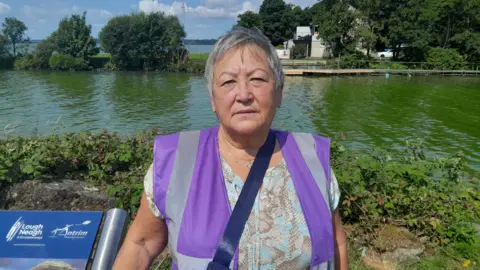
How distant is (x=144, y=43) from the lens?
55.1m

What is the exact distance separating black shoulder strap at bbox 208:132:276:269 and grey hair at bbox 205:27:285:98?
12.2 inches

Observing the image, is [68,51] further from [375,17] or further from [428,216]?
[428,216]

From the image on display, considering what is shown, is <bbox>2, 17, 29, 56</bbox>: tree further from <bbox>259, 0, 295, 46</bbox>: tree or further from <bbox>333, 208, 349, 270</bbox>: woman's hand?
<bbox>333, 208, 349, 270</bbox>: woman's hand

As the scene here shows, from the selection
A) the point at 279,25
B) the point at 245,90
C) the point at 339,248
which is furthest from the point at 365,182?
the point at 279,25

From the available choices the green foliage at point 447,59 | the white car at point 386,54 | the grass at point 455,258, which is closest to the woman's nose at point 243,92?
the grass at point 455,258

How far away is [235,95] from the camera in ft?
4.97

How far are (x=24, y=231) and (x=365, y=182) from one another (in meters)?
3.12

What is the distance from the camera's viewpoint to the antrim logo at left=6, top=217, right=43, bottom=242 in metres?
2.01

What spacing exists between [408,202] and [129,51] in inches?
2161

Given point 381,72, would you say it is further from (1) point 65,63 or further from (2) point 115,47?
(1) point 65,63

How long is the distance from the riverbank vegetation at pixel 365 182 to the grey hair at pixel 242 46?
2.40 m

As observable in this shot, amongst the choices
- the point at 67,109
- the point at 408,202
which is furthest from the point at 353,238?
the point at 67,109

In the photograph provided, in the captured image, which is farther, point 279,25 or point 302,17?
point 302,17

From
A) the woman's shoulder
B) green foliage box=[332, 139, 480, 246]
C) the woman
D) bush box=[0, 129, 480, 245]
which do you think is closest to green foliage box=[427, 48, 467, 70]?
bush box=[0, 129, 480, 245]
